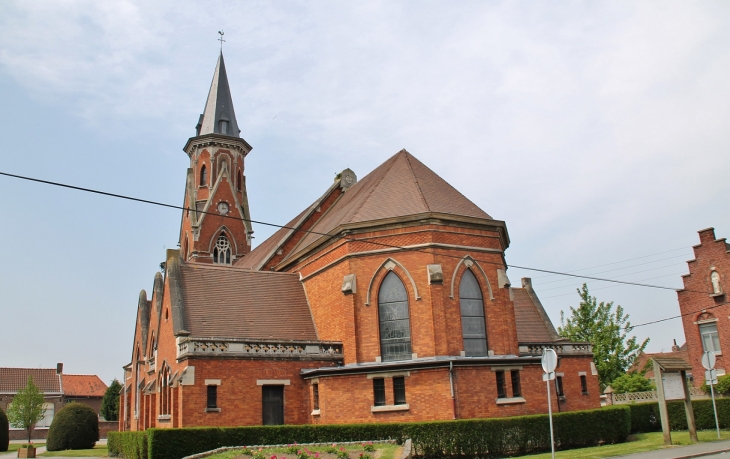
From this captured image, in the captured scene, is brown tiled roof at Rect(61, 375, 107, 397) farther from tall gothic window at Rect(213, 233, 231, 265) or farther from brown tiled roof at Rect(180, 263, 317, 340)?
brown tiled roof at Rect(180, 263, 317, 340)

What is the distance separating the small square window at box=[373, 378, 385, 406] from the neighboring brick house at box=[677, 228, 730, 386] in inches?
749

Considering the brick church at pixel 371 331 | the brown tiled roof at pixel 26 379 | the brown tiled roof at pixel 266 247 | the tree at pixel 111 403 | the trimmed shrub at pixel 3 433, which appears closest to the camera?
the brick church at pixel 371 331

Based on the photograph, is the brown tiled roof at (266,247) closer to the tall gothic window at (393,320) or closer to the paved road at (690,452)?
the tall gothic window at (393,320)

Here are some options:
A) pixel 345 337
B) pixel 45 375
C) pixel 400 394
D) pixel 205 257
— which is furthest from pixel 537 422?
pixel 45 375

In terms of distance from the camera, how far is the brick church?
21.6 metres

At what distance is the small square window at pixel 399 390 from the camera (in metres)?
21.7

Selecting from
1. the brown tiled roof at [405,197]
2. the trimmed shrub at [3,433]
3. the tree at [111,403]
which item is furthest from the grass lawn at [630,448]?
the tree at [111,403]

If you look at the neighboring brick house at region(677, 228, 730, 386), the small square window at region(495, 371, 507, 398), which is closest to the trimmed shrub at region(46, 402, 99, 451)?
the small square window at region(495, 371, 507, 398)

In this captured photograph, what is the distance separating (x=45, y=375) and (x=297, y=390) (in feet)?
172

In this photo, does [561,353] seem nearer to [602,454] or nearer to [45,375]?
[602,454]

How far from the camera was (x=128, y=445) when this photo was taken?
24.4m

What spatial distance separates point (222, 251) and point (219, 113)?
463 inches

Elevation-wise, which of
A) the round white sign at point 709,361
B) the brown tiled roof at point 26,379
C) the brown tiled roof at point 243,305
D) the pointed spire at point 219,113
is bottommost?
the round white sign at point 709,361

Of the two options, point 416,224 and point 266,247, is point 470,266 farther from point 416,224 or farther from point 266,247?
point 266,247
